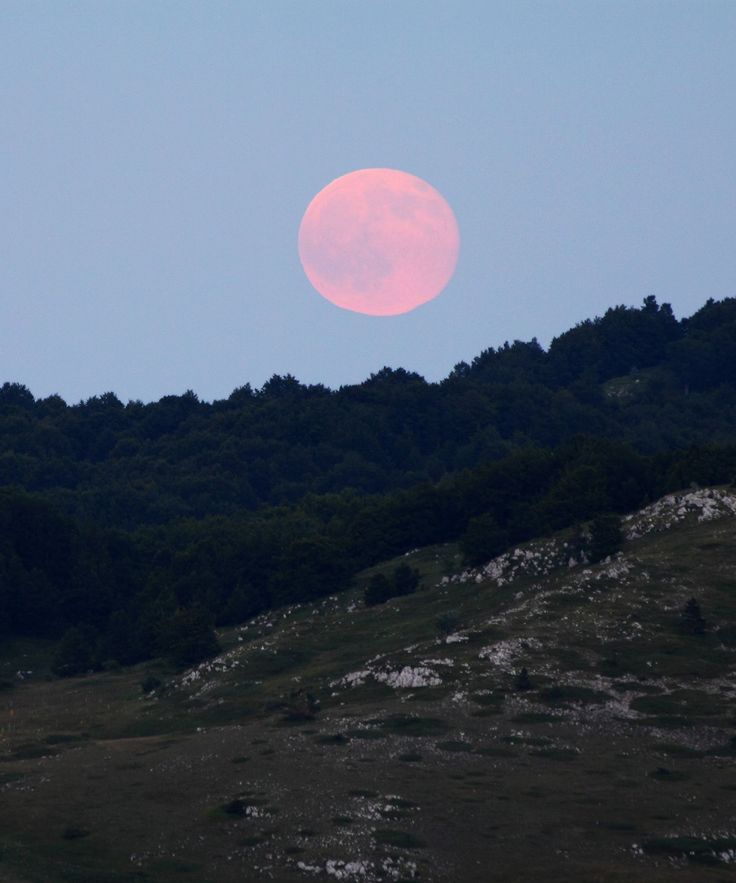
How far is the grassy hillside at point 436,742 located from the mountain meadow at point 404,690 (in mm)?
217

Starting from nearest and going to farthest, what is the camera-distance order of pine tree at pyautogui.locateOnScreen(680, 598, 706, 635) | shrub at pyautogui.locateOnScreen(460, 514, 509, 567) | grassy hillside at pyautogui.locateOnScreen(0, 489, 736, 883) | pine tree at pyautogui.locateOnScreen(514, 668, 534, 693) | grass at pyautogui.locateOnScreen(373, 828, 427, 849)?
grassy hillside at pyautogui.locateOnScreen(0, 489, 736, 883)
grass at pyautogui.locateOnScreen(373, 828, 427, 849)
pine tree at pyautogui.locateOnScreen(514, 668, 534, 693)
pine tree at pyautogui.locateOnScreen(680, 598, 706, 635)
shrub at pyautogui.locateOnScreen(460, 514, 509, 567)

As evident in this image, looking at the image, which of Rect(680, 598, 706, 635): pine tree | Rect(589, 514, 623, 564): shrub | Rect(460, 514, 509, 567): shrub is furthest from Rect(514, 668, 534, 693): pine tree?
Rect(460, 514, 509, 567): shrub

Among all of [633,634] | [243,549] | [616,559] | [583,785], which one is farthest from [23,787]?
[243,549]

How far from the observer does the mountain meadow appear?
189 feet

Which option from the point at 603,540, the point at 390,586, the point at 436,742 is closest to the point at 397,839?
the point at 436,742

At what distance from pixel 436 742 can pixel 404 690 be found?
1388 cm

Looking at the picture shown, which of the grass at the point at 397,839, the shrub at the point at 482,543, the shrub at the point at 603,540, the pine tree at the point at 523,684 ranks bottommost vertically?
the grass at the point at 397,839

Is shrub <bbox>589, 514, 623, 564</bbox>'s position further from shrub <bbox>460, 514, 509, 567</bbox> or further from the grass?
the grass

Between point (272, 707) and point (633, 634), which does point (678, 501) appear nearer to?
point (633, 634)

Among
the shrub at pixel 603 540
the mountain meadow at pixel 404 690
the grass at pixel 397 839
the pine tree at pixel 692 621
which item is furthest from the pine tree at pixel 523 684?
the shrub at pixel 603 540

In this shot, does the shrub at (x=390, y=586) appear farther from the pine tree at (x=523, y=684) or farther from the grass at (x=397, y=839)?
the grass at (x=397, y=839)

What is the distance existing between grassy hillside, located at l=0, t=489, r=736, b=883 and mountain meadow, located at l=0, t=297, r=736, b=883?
0.22m

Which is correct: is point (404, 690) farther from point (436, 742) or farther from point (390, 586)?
point (390, 586)

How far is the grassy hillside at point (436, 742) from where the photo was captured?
56.4 metres
